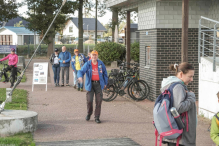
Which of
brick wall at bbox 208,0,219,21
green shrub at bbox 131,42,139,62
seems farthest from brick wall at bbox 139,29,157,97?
green shrub at bbox 131,42,139,62

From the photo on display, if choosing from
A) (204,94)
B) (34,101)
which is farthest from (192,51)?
(34,101)

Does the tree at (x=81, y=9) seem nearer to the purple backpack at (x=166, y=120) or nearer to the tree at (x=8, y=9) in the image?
the tree at (x=8, y=9)

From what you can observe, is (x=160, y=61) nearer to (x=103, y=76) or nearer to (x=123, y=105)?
(x=123, y=105)

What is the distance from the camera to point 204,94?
29.8ft

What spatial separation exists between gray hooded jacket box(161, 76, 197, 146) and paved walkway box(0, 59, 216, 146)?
2520mm

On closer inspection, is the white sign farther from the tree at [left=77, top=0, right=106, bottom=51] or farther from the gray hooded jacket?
the tree at [left=77, top=0, right=106, bottom=51]

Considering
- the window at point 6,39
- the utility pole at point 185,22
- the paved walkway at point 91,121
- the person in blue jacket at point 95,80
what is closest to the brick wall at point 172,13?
the utility pole at point 185,22

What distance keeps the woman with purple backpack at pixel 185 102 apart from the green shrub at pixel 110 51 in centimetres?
2120

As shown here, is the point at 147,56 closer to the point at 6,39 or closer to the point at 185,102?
the point at 185,102

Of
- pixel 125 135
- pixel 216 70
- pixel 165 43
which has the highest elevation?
pixel 165 43

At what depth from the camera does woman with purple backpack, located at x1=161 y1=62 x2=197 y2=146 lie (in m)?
4.10

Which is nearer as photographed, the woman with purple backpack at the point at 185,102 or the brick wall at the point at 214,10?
the woman with purple backpack at the point at 185,102

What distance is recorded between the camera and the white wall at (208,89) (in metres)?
8.51

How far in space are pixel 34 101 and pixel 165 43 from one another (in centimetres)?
448
